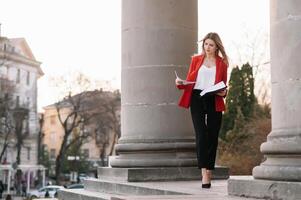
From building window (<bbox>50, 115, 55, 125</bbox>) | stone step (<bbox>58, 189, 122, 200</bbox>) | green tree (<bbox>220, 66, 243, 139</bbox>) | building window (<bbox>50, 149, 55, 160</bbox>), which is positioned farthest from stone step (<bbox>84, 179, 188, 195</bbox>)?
building window (<bbox>50, 115, 55, 125</bbox>)

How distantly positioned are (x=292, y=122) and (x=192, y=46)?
181 inches

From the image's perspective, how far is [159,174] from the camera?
9906 millimetres

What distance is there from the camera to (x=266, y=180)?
6316 mm

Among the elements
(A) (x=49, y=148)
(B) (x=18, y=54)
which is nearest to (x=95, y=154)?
(A) (x=49, y=148)

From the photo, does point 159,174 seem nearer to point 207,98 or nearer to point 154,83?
point 154,83

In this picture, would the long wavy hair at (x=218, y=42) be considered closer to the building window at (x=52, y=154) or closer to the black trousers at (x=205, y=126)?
the black trousers at (x=205, y=126)

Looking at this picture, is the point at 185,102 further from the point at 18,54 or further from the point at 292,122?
the point at 18,54

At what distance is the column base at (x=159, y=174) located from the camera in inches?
384

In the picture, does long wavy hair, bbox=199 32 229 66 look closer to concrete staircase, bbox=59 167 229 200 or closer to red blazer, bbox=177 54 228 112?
red blazer, bbox=177 54 228 112

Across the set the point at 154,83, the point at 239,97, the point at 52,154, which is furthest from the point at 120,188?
the point at 52,154

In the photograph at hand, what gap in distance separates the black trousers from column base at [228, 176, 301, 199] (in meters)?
1.06

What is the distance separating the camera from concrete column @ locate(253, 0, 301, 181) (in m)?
6.21

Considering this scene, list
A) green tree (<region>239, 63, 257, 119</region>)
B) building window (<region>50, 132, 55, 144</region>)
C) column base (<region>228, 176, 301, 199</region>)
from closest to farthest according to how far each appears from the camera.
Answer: column base (<region>228, 176, 301, 199</region>) < green tree (<region>239, 63, 257, 119</region>) < building window (<region>50, 132, 55, 144</region>)

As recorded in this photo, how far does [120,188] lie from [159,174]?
2.94ft
